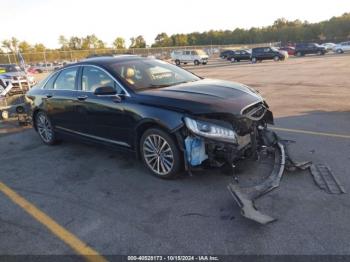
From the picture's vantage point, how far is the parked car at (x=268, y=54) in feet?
121

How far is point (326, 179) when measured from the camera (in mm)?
4457

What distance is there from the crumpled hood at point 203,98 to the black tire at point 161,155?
43 centimetres

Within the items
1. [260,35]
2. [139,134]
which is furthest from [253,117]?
[260,35]

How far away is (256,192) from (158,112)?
1.67 metres

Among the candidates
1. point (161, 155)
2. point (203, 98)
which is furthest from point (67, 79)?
point (203, 98)

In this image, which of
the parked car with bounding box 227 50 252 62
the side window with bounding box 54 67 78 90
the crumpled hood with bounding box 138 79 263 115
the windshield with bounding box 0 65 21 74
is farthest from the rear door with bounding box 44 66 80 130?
the parked car with bounding box 227 50 252 62

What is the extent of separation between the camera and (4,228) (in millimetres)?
3850

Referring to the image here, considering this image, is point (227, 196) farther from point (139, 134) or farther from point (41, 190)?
point (41, 190)

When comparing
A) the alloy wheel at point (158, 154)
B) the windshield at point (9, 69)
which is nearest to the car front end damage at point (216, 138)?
the alloy wheel at point (158, 154)

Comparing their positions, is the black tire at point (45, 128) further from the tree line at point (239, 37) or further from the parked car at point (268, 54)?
the tree line at point (239, 37)

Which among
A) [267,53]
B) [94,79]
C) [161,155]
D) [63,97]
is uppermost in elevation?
[94,79]

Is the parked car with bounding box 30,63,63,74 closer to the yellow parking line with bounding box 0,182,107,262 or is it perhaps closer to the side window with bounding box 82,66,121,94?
the side window with bounding box 82,66,121,94

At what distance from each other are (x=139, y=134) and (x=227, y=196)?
63.5 inches

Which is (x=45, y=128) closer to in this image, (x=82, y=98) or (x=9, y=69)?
(x=82, y=98)
